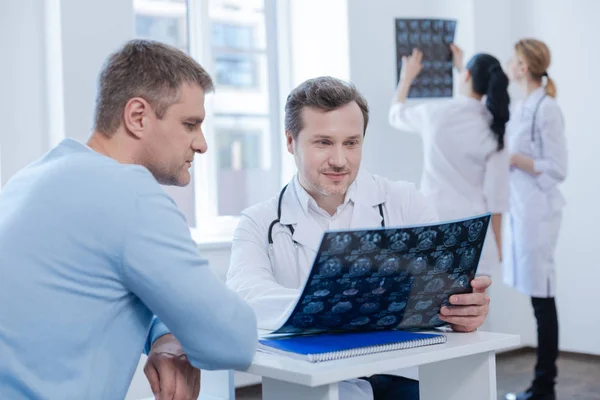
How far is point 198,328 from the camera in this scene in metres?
1.20

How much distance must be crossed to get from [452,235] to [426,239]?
6 cm

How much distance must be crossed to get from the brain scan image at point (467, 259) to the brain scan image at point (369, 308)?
0.58 ft

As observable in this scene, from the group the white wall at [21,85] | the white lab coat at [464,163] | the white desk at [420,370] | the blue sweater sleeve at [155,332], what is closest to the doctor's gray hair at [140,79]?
the blue sweater sleeve at [155,332]

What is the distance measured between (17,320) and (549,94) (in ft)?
10.7

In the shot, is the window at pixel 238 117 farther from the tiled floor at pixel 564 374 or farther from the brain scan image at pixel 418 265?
the brain scan image at pixel 418 265

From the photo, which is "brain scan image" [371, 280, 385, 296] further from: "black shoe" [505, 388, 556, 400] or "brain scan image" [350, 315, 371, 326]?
"black shoe" [505, 388, 556, 400]

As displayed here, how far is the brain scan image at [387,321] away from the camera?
1441 millimetres

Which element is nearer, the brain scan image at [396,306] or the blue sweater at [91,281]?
the blue sweater at [91,281]

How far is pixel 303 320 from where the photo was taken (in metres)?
1.38

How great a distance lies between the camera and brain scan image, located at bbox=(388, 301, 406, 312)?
140cm

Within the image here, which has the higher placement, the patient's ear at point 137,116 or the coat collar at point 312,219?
the patient's ear at point 137,116

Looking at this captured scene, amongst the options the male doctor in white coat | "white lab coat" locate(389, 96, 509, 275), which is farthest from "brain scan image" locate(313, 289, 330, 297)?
"white lab coat" locate(389, 96, 509, 275)

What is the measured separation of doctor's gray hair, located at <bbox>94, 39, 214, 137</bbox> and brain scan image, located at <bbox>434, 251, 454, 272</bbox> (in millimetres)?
538

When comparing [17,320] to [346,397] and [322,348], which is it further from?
[346,397]
